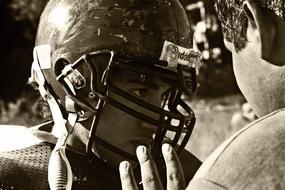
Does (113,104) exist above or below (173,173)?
below

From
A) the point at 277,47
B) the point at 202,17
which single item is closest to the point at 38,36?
the point at 277,47

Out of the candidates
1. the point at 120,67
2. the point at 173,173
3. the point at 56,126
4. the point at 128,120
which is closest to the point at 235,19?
the point at 173,173

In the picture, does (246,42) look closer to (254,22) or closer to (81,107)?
Result: (254,22)

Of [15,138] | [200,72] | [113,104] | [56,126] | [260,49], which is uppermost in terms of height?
[260,49]

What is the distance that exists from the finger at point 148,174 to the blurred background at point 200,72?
23.1 feet

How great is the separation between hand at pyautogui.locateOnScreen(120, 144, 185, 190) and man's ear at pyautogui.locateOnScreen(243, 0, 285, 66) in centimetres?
44

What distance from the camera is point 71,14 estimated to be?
3533 mm

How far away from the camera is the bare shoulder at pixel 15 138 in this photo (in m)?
3.72

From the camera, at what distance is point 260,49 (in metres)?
2.24

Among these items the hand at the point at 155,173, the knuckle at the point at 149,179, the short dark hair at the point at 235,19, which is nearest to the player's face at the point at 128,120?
the short dark hair at the point at 235,19

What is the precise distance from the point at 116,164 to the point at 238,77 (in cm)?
118

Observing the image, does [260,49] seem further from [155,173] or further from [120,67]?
[120,67]

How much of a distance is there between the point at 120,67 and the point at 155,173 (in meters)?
1.08

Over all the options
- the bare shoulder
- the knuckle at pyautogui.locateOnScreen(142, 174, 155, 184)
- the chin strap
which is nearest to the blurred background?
the bare shoulder
